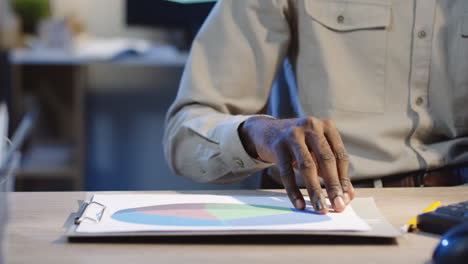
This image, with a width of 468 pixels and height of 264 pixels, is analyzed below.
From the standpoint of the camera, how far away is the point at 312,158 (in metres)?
0.71

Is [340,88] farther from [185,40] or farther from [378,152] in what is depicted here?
[185,40]

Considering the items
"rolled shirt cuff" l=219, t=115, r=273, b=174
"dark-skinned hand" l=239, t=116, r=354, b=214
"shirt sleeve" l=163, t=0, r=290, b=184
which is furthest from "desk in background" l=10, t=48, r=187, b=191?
"dark-skinned hand" l=239, t=116, r=354, b=214

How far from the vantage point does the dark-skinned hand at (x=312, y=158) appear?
66 centimetres

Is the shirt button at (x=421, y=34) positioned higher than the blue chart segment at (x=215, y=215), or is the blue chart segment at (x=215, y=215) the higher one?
the shirt button at (x=421, y=34)

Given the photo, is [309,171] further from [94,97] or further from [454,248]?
[94,97]

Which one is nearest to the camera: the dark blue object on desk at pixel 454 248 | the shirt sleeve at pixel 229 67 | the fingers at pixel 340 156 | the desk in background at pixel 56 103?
the dark blue object on desk at pixel 454 248

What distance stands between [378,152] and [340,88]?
0.11 metres

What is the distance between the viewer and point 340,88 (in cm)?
100

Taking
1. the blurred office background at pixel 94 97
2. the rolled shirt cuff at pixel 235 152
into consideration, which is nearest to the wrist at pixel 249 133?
the rolled shirt cuff at pixel 235 152

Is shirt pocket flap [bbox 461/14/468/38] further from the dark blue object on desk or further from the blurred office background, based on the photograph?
the blurred office background

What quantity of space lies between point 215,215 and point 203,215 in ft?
0.04

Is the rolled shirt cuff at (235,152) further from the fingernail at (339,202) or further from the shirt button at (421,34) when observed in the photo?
the shirt button at (421,34)

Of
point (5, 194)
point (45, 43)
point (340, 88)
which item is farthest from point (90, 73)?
point (5, 194)

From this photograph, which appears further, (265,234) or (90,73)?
(90,73)
